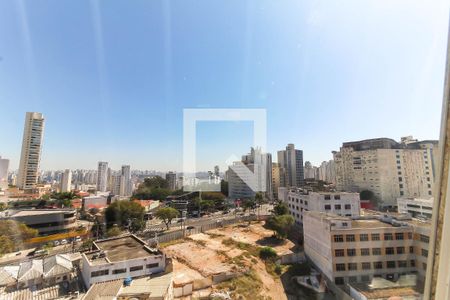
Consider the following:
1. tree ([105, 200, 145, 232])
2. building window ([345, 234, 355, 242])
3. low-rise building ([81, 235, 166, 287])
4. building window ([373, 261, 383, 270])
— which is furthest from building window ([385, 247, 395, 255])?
tree ([105, 200, 145, 232])

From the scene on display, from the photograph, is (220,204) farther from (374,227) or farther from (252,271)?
(374,227)

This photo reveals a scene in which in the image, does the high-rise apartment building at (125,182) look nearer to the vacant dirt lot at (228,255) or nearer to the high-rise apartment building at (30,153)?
the high-rise apartment building at (30,153)

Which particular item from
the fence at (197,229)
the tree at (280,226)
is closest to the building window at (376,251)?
the tree at (280,226)

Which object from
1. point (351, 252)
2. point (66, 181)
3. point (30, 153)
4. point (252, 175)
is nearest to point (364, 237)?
point (351, 252)

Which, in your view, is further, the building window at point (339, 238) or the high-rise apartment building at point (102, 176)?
the high-rise apartment building at point (102, 176)

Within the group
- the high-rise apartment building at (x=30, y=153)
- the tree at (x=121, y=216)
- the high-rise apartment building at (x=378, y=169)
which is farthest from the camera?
the high-rise apartment building at (x=30, y=153)

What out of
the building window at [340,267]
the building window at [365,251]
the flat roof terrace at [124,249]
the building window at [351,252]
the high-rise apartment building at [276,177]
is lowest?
the building window at [340,267]

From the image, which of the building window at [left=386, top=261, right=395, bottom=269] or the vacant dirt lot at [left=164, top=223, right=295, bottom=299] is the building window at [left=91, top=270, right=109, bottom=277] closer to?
the vacant dirt lot at [left=164, top=223, right=295, bottom=299]
